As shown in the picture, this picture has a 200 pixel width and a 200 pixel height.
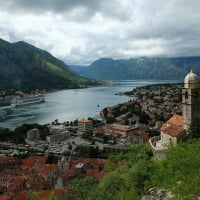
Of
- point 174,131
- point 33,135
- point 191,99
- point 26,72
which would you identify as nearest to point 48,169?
point 174,131

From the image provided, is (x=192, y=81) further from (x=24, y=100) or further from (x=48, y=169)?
(x=24, y=100)

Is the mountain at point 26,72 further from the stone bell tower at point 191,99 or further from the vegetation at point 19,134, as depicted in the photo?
the stone bell tower at point 191,99

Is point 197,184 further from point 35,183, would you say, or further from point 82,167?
point 82,167

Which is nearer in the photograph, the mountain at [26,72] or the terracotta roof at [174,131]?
the terracotta roof at [174,131]

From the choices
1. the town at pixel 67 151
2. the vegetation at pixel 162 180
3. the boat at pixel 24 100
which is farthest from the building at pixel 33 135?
the boat at pixel 24 100

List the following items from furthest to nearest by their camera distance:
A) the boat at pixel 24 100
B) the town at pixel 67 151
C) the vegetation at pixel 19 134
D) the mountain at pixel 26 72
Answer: the mountain at pixel 26 72, the boat at pixel 24 100, the vegetation at pixel 19 134, the town at pixel 67 151

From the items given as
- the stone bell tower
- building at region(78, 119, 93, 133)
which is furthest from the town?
the stone bell tower

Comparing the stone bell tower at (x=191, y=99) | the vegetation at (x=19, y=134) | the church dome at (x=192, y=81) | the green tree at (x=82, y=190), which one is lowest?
the vegetation at (x=19, y=134)

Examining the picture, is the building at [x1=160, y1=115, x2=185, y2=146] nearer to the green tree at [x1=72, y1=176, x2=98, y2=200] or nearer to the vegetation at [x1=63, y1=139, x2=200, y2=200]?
the vegetation at [x1=63, y1=139, x2=200, y2=200]

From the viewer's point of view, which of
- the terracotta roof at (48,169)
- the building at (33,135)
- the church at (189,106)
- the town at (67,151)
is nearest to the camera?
the church at (189,106)
